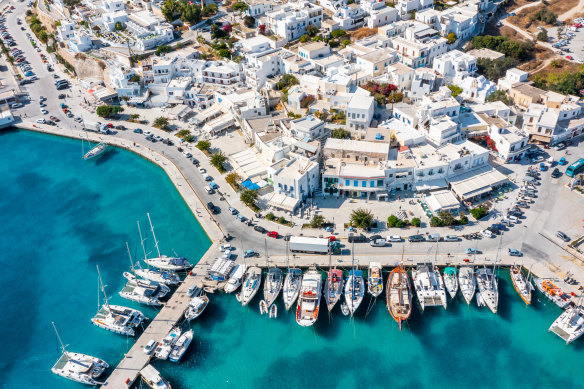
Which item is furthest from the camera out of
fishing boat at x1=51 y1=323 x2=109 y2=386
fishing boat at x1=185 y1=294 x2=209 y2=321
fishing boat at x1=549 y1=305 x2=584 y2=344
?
fishing boat at x1=185 y1=294 x2=209 y2=321

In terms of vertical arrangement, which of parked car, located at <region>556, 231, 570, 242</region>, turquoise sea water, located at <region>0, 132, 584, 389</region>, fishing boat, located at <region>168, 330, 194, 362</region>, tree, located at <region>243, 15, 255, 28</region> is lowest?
turquoise sea water, located at <region>0, 132, 584, 389</region>

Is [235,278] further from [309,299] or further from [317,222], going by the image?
[317,222]

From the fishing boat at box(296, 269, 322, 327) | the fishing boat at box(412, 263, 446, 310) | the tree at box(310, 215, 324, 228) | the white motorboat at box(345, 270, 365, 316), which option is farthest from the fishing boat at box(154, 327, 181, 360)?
the fishing boat at box(412, 263, 446, 310)

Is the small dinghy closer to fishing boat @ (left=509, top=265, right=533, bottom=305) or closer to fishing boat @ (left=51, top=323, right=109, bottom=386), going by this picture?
fishing boat @ (left=51, top=323, right=109, bottom=386)

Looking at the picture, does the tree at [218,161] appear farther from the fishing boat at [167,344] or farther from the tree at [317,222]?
the fishing boat at [167,344]

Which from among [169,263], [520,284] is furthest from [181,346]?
[520,284]

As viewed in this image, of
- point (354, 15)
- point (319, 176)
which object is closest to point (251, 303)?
point (319, 176)

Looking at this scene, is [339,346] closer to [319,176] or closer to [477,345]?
[477,345]
